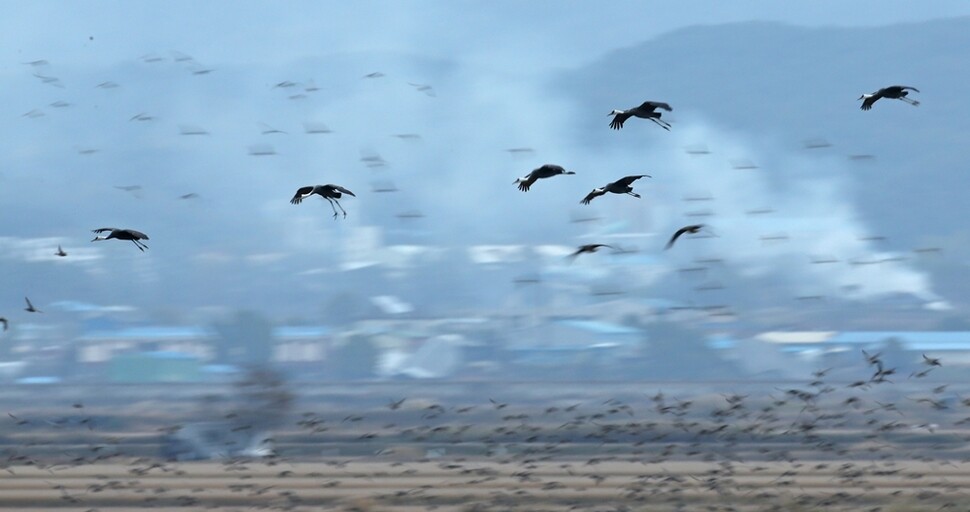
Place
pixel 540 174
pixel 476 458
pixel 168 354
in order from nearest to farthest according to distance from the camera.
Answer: pixel 540 174
pixel 476 458
pixel 168 354

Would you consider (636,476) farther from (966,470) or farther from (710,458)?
(966,470)

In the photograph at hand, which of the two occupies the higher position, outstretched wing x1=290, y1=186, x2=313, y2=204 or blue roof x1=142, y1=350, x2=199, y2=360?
outstretched wing x1=290, y1=186, x2=313, y2=204

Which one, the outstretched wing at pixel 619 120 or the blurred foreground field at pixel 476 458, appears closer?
the outstretched wing at pixel 619 120

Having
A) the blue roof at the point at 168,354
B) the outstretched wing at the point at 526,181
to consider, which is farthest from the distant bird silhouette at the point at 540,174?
the blue roof at the point at 168,354

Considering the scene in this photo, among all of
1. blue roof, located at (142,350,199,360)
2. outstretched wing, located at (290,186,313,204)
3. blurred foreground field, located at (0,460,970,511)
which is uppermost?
outstretched wing, located at (290,186,313,204)

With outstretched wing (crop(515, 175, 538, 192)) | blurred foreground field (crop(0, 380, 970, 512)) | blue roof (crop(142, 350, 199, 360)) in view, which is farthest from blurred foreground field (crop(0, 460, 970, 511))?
blue roof (crop(142, 350, 199, 360))

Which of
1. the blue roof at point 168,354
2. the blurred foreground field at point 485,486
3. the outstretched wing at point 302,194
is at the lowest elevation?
the blurred foreground field at point 485,486

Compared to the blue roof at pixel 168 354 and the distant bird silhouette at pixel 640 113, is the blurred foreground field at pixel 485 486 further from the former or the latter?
the blue roof at pixel 168 354

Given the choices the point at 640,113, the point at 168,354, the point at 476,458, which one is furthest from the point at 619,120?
the point at 168,354

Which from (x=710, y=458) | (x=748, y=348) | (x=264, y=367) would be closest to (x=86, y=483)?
(x=710, y=458)

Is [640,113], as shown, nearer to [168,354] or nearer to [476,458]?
[476,458]

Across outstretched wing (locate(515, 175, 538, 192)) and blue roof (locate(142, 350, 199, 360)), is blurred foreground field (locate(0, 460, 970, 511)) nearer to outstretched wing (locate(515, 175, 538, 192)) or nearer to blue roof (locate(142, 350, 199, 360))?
outstretched wing (locate(515, 175, 538, 192))

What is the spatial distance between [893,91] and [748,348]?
48871 mm

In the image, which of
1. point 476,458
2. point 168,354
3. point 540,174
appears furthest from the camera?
point 168,354
